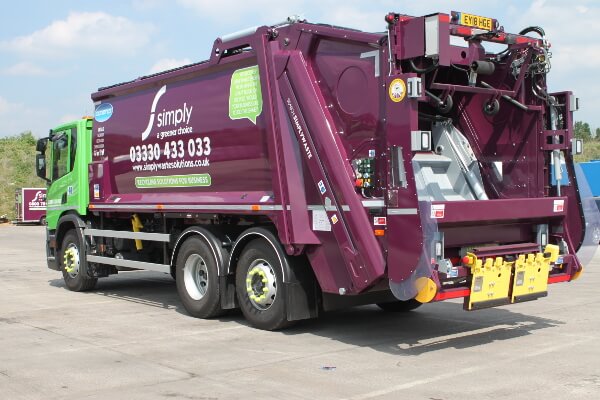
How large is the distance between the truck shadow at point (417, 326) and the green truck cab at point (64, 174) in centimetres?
239

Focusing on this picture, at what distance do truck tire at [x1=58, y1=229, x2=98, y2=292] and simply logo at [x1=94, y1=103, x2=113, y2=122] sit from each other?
1.96 metres

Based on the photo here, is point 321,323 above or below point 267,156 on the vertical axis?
below

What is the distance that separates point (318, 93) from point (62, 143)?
6390 mm

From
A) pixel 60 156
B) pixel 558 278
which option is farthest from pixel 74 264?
pixel 558 278

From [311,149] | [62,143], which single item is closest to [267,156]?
[311,149]

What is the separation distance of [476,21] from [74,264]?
25.6 ft

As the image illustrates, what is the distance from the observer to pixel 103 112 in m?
11.7

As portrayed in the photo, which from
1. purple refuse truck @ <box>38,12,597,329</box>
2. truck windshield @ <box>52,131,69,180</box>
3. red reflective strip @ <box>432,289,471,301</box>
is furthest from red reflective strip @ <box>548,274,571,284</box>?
truck windshield @ <box>52,131,69,180</box>

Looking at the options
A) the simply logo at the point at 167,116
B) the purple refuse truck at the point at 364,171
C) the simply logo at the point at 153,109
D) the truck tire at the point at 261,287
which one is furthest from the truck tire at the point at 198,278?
the simply logo at the point at 153,109

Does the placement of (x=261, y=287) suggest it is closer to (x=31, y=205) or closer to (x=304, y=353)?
(x=304, y=353)

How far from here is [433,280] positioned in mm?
6688

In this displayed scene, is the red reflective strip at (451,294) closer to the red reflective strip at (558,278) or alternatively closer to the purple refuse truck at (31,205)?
the red reflective strip at (558,278)

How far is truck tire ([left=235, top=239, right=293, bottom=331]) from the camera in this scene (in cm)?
805

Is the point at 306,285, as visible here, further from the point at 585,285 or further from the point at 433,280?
the point at 585,285
